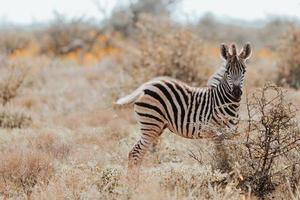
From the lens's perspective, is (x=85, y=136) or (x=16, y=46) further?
(x=16, y=46)

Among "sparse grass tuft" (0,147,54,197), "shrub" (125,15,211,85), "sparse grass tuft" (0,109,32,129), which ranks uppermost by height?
"shrub" (125,15,211,85)

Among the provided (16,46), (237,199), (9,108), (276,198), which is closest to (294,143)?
(276,198)

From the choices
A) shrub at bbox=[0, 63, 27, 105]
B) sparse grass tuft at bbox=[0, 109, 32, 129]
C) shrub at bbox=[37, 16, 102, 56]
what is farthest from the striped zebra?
shrub at bbox=[37, 16, 102, 56]

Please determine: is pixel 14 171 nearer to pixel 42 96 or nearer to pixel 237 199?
pixel 237 199

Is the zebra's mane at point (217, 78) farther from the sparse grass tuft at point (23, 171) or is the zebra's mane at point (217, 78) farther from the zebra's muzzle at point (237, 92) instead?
the sparse grass tuft at point (23, 171)

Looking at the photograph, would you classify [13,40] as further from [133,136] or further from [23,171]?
[23,171]

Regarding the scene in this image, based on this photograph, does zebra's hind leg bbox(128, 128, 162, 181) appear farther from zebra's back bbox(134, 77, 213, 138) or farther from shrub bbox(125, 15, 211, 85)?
shrub bbox(125, 15, 211, 85)

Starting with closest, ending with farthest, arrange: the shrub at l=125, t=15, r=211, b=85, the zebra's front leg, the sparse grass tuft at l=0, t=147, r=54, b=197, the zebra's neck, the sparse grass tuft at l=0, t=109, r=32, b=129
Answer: the sparse grass tuft at l=0, t=147, r=54, b=197, the zebra's front leg, the zebra's neck, the sparse grass tuft at l=0, t=109, r=32, b=129, the shrub at l=125, t=15, r=211, b=85

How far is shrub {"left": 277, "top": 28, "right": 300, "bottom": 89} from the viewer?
59.6 feet

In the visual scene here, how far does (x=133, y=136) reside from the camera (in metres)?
10.8

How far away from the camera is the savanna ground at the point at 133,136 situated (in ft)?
23.4

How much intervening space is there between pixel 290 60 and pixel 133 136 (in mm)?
9056

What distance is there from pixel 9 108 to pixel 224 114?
19.9 feet

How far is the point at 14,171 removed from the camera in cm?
824
